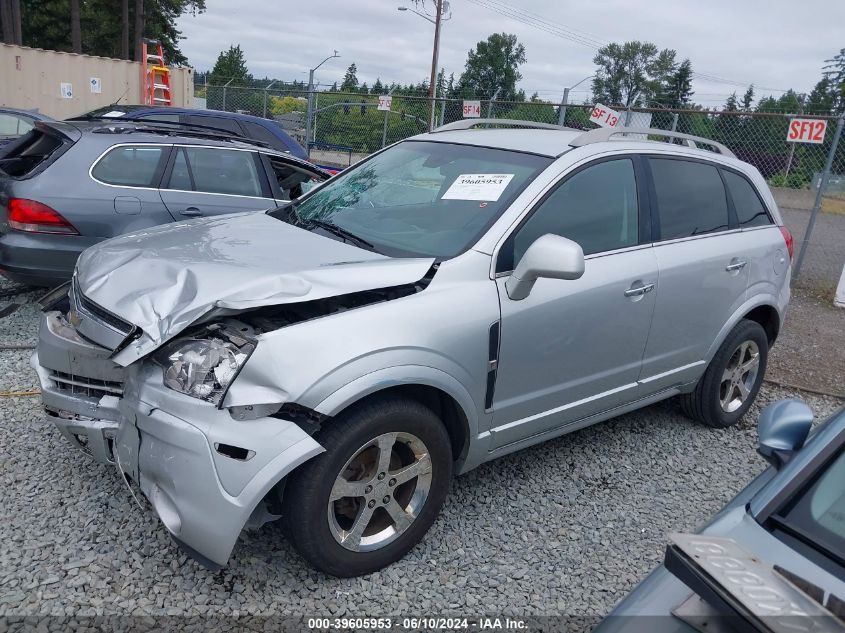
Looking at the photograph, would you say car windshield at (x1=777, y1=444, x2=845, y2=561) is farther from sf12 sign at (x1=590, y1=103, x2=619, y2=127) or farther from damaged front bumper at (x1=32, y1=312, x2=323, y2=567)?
sf12 sign at (x1=590, y1=103, x2=619, y2=127)

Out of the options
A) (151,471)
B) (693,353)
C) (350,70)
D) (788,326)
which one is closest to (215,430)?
(151,471)

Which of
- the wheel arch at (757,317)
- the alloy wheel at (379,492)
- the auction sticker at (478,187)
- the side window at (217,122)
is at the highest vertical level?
the auction sticker at (478,187)

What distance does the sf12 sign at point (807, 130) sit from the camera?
27.6ft

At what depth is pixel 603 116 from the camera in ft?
30.7

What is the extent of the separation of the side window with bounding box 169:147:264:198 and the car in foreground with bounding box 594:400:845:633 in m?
5.09

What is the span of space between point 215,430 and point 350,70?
272 ft

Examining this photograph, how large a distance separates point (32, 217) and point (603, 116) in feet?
23.3

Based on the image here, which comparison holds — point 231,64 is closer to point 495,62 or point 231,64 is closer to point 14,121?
point 495,62

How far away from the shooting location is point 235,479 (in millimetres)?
2404

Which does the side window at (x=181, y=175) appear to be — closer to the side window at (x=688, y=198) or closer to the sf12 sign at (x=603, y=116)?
the side window at (x=688, y=198)

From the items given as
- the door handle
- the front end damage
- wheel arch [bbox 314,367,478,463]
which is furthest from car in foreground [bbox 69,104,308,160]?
the front end damage

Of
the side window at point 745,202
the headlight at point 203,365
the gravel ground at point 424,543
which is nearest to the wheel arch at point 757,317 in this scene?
the side window at point 745,202

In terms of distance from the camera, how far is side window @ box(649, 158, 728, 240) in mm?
3961

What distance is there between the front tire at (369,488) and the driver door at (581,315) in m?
0.44
